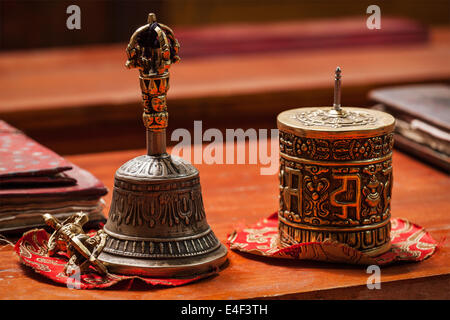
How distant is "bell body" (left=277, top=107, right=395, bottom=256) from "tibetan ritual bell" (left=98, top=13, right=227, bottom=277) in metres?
0.13

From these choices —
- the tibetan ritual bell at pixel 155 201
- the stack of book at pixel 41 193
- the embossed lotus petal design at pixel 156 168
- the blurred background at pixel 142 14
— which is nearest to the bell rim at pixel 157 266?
the tibetan ritual bell at pixel 155 201

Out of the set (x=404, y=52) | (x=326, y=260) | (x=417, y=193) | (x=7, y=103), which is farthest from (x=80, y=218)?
(x=404, y=52)

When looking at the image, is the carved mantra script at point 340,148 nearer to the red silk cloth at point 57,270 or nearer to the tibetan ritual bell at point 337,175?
the tibetan ritual bell at point 337,175

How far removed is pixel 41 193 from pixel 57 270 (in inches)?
7.9

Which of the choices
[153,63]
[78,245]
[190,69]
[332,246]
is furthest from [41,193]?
[190,69]

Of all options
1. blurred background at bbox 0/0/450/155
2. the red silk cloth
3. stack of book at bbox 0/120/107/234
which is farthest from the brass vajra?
blurred background at bbox 0/0/450/155

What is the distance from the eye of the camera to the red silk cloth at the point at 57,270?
99 cm

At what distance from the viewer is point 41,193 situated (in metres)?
1.20

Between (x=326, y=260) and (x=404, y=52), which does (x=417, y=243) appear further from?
(x=404, y=52)

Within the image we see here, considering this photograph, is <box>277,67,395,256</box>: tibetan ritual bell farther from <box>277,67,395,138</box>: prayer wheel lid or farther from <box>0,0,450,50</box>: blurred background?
<box>0,0,450,50</box>: blurred background

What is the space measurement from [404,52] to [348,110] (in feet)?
6.84

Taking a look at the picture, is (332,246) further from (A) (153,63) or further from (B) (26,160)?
(B) (26,160)

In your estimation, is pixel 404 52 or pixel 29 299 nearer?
pixel 29 299

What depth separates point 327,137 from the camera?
3.29 ft
